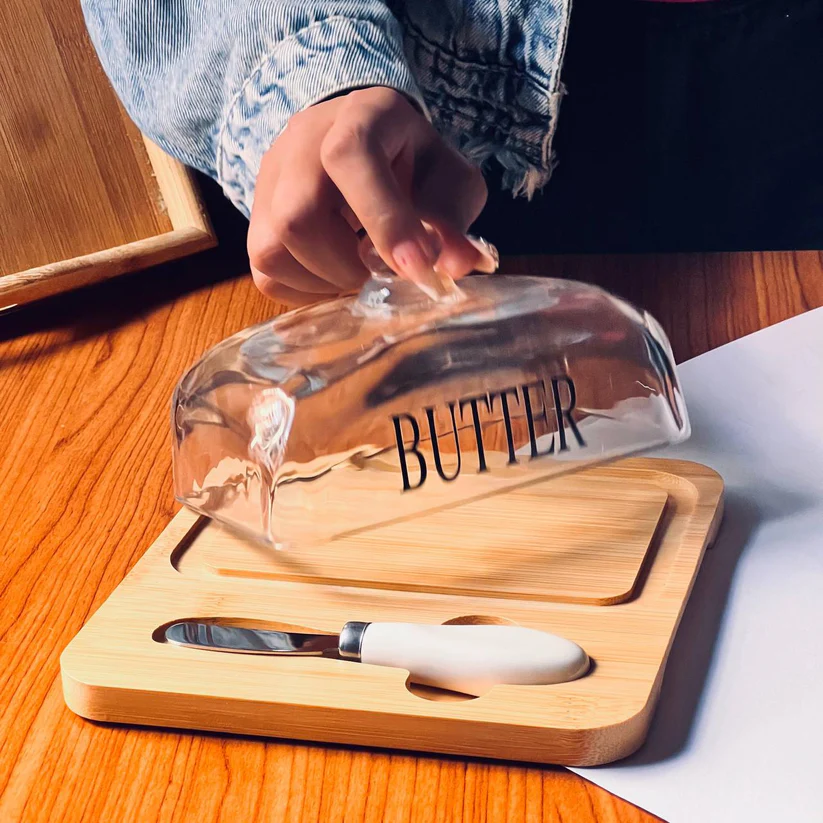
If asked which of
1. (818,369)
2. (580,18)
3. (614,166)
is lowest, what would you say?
(818,369)

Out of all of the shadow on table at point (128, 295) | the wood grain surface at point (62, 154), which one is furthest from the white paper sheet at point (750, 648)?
the wood grain surface at point (62, 154)

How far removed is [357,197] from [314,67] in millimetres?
139

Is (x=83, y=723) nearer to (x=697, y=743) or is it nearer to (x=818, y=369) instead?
(x=697, y=743)

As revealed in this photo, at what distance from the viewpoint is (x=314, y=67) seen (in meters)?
0.62

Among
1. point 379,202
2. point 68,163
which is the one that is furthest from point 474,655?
point 68,163

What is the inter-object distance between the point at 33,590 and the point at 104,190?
630 mm

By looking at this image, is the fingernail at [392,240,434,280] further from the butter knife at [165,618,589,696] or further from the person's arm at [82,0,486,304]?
the butter knife at [165,618,589,696]

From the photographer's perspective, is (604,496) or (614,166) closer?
(604,496)

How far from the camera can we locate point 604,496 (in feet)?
1.85

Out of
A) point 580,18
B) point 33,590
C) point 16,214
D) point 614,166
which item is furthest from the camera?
point 16,214

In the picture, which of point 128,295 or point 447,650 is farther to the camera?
point 128,295

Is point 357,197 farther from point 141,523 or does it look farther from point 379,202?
point 141,523

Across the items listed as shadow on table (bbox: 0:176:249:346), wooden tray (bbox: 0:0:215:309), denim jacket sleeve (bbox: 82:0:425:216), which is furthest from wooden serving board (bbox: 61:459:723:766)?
wooden tray (bbox: 0:0:215:309)

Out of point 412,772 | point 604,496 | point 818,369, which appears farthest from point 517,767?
point 818,369
